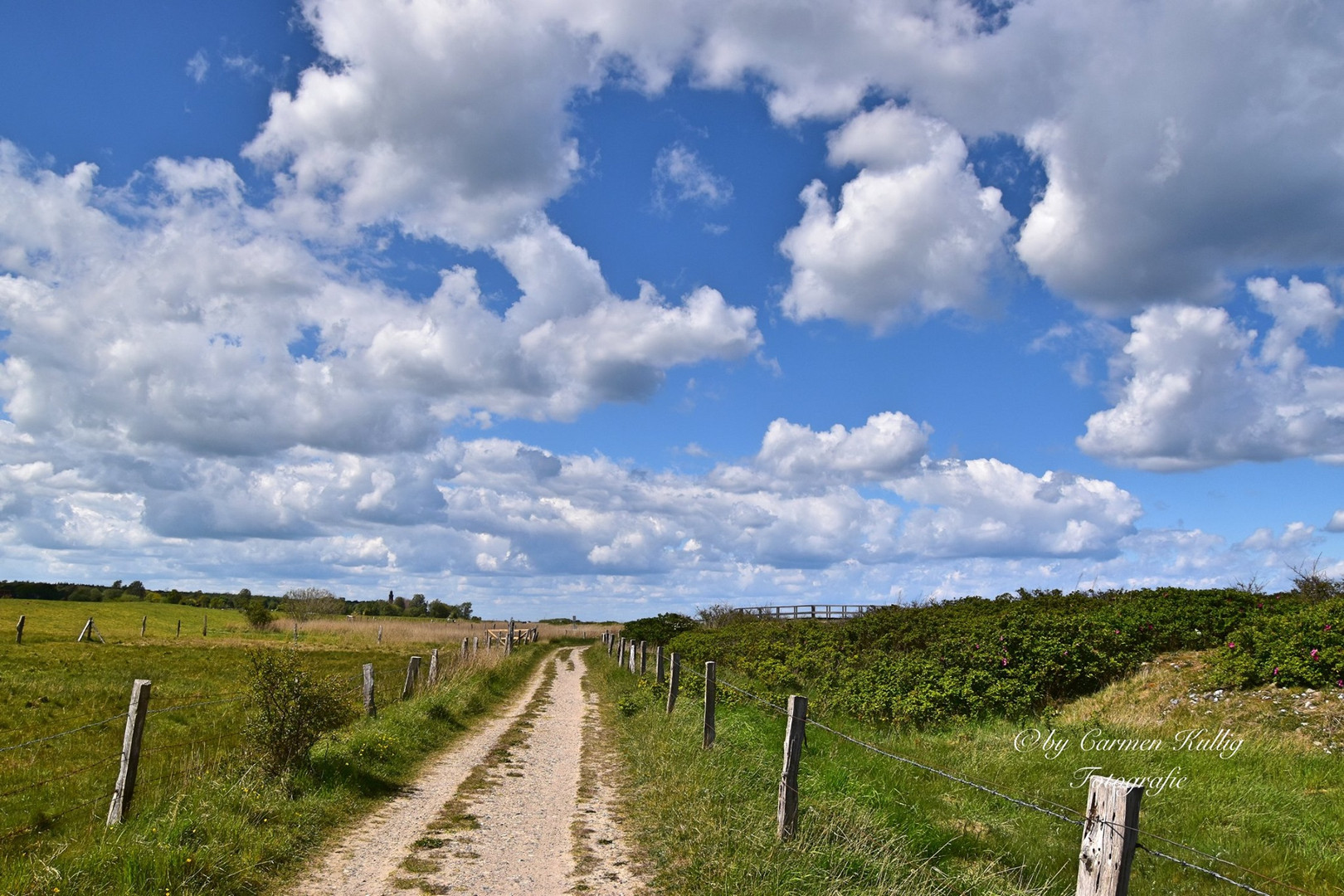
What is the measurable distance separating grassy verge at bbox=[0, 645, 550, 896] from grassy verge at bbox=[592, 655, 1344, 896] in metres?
3.52

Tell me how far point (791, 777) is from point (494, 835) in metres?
3.49

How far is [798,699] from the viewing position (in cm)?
744

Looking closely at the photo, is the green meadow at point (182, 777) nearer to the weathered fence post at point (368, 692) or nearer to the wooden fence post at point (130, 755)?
the wooden fence post at point (130, 755)

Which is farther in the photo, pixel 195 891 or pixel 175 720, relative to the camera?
pixel 175 720

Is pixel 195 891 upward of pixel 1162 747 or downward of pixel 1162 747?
downward

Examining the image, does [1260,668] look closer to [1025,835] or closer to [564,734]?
[1025,835]

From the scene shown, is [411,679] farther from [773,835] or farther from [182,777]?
[773,835]

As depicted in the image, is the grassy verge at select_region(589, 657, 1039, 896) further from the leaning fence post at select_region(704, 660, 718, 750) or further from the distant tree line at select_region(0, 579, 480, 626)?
the distant tree line at select_region(0, 579, 480, 626)

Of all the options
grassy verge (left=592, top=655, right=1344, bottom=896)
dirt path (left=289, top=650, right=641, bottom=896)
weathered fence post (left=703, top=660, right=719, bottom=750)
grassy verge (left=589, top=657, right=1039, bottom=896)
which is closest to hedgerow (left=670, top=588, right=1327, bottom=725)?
grassy verge (left=592, top=655, right=1344, bottom=896)

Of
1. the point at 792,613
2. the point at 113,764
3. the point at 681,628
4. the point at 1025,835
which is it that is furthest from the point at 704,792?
the point at 792,613

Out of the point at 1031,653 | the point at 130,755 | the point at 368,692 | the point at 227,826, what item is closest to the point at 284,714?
the point at 130,755

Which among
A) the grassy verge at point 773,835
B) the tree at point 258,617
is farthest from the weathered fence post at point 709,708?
the tree at point 258,617

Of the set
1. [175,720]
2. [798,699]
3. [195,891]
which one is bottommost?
[175,720]

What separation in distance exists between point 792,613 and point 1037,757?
41.2m
